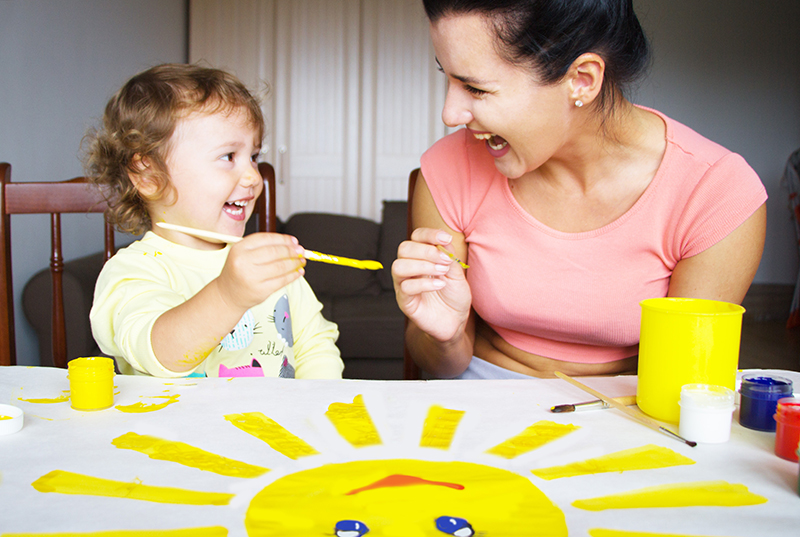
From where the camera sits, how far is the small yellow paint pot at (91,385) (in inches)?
27.1

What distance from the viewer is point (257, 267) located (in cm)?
76

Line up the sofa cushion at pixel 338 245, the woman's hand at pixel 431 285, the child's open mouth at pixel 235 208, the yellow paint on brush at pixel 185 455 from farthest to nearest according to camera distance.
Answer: the sofa cushion at pixel 338 245 → the child's open mouth at pixel 235 208 → the woman's hand at pixel 431 285 → the yellow paint on brush at pixel 185 455

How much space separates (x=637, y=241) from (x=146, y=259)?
2.72ft

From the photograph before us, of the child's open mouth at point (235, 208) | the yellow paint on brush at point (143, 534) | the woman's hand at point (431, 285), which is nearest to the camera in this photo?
the yellow paint on brush at point (143, 534)

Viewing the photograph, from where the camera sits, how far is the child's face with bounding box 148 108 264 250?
1040mm

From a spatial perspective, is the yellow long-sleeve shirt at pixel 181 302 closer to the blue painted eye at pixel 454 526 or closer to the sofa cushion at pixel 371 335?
the blue painted eye at pixel 454 526

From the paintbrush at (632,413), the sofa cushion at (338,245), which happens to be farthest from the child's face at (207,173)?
the sofa cushion at (338,245)

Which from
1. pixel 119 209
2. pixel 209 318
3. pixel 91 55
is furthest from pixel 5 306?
pixel 91 55

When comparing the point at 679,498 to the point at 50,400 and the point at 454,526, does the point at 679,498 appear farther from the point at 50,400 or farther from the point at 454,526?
the point at 50,400

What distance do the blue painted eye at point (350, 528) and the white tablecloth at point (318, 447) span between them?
8 cm

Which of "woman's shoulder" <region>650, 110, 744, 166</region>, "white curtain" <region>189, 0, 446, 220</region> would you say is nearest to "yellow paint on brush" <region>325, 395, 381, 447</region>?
"woman's shoulder" <region>650, 110, 744, 166</region>

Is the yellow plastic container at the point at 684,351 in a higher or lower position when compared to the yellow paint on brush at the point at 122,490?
higher

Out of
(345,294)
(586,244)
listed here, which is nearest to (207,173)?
(586,244)

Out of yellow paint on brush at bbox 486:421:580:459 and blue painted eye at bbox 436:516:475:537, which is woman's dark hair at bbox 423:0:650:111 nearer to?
yellow paint on brush at bbox 486:421:580:459
